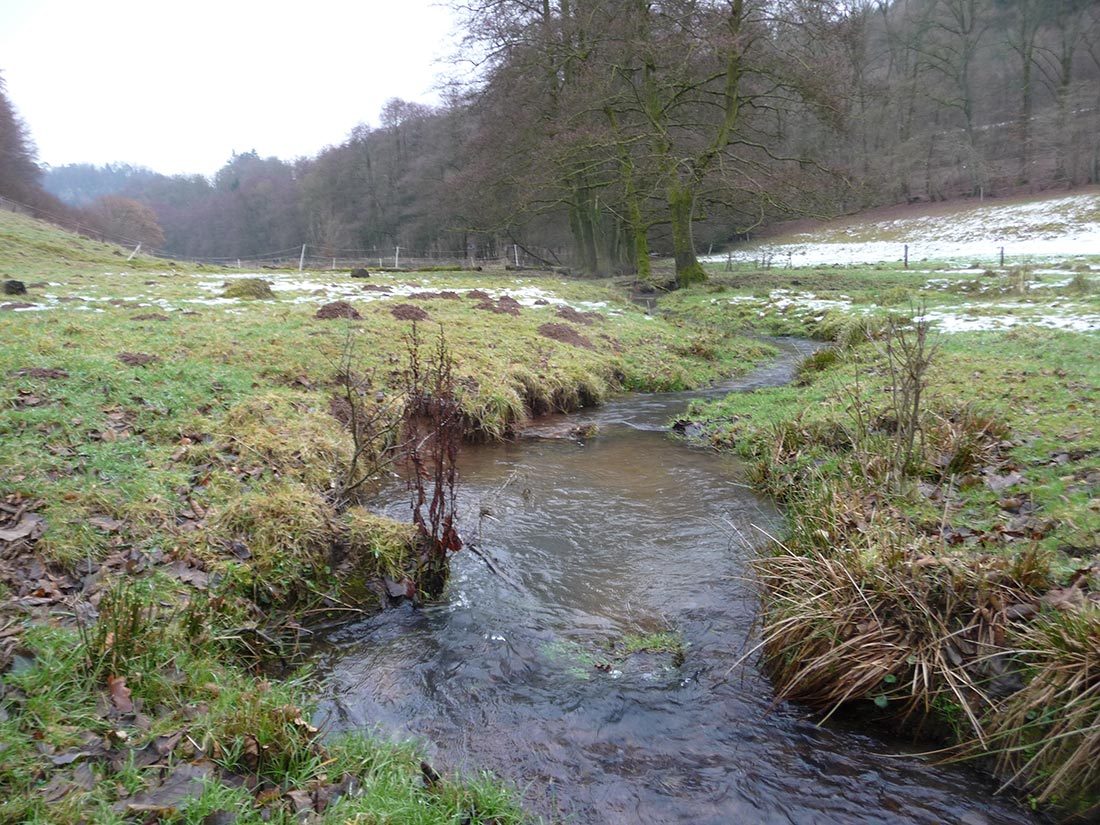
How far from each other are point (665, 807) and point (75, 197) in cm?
16890

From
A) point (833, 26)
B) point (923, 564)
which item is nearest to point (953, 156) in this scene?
point (833, 26)

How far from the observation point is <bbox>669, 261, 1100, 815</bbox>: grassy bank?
2879 millimetres

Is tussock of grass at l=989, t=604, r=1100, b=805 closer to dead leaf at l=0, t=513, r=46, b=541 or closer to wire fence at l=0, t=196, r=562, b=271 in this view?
dead leaf at l=0, t=513, r=46, b=541

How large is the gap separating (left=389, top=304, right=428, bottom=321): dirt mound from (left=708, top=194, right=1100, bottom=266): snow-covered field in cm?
2183

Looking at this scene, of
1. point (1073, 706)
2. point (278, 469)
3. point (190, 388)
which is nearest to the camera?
point (1073, 706)

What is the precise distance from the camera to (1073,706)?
2709 millimetres

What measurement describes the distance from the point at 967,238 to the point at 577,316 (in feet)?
89.5

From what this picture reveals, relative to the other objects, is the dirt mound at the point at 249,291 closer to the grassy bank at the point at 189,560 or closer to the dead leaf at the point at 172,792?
the grassy bank at the point at 189,560

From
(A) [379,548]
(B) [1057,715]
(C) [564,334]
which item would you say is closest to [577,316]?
(C) [564,334]

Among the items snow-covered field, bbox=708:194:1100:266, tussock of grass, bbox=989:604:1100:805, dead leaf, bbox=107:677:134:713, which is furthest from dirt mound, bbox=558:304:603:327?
snow-covered field, bbox=708:194:1100:266

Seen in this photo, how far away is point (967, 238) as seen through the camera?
1256 inches

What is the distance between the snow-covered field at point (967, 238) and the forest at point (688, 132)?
260cm

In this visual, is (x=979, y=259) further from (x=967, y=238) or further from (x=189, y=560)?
(x=189, y=560)

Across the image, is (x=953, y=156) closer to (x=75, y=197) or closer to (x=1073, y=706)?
(x=1073, y=706)
